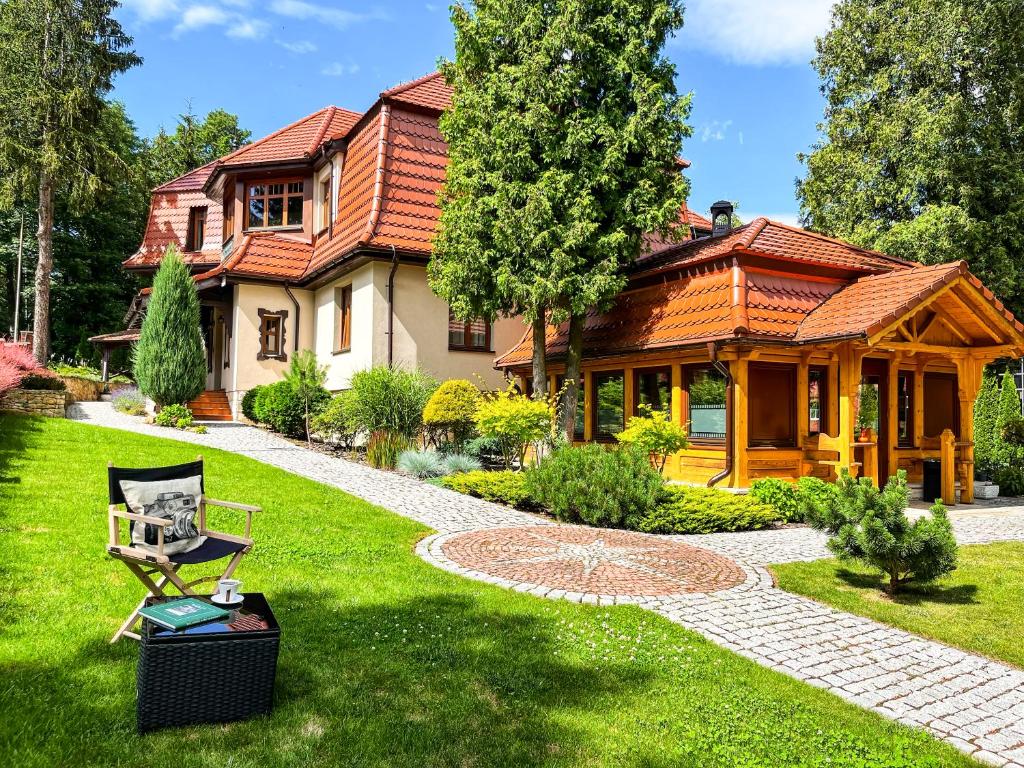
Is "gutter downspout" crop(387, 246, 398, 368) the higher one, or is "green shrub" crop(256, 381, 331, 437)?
"gutter downspout" crop(387, 246, 398, 368)

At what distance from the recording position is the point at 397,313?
17438 millimetres

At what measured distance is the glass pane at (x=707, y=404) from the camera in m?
12.5

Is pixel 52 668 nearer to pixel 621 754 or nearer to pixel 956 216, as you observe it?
pixel 621 754

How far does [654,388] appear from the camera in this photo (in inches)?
555

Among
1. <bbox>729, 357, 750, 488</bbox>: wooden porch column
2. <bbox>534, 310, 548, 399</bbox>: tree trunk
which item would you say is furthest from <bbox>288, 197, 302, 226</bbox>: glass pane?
<bbox>729, 357, 750, 488</bbox>: wooden porch column

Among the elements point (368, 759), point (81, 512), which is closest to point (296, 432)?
point (81, 512)

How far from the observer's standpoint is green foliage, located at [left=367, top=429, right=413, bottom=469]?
45.4ft

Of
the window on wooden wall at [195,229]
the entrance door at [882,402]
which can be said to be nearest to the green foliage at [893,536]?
the entrance door at [882,402]

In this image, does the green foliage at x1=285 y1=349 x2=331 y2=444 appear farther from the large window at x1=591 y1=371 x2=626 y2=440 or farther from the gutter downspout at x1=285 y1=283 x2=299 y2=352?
the large window at x1=591 y1=371 x2=626 y2=440

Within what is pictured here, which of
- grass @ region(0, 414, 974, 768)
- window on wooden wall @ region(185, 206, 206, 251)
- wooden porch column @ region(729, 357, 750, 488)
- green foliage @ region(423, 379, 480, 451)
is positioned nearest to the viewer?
grass @ region(0, 414, 974, 768)

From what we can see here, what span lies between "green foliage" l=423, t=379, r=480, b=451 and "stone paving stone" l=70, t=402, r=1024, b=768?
3.51 metres

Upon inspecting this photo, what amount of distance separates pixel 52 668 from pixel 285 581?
6.49ft

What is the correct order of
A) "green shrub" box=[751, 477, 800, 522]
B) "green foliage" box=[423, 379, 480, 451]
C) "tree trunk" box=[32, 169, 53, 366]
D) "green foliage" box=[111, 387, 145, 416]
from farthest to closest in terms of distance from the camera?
"tree trunk" box=[32, 169, 53, 366]
"green foliage" box=[111, 387, 145, 416]
"green foliage" box=[423, 379, 480, 451]
"green shrub" box=[751, 477, 800, 522]

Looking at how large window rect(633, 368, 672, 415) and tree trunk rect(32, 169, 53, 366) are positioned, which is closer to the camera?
large window rect(633, 368, 672, 415)
